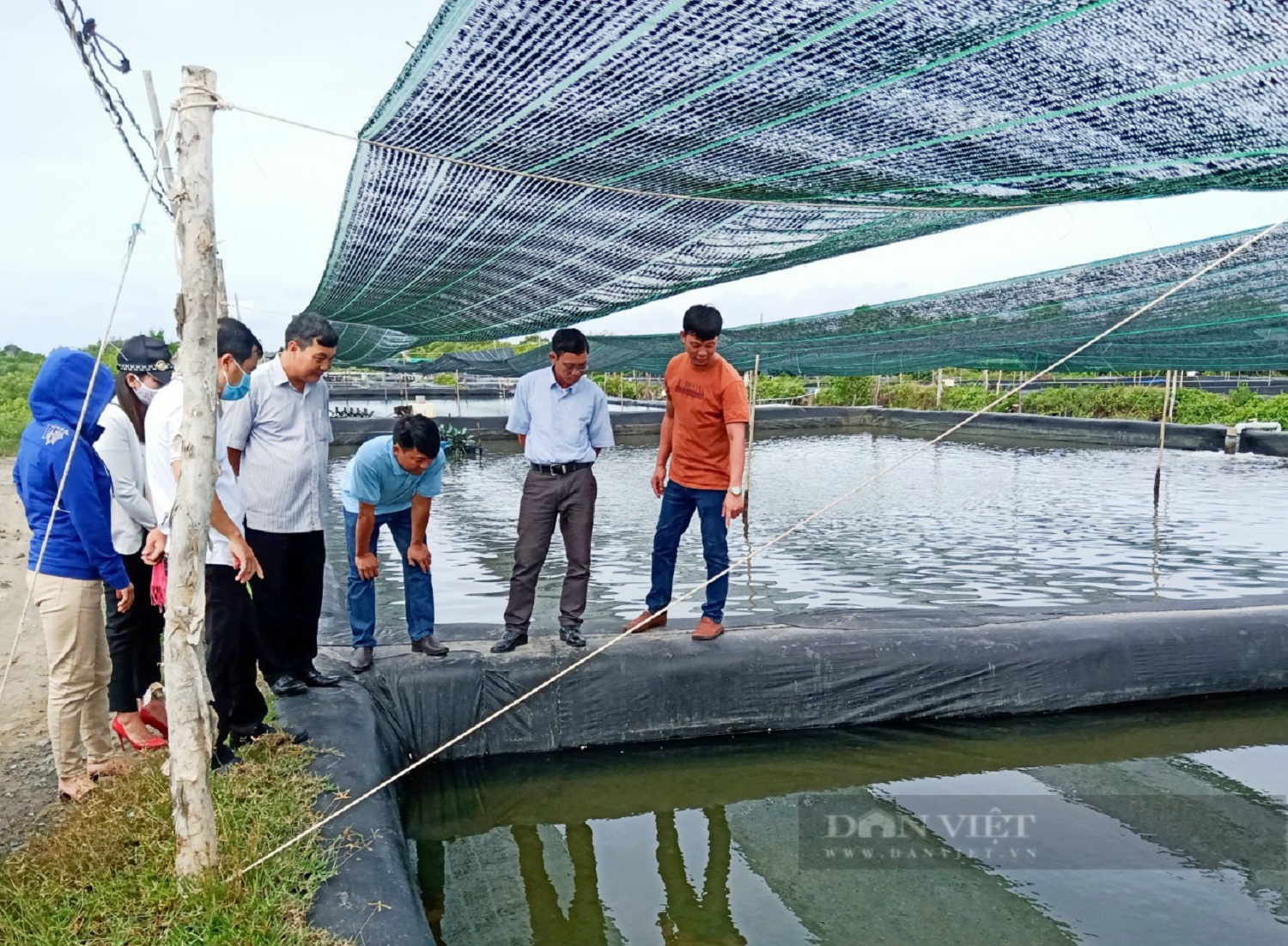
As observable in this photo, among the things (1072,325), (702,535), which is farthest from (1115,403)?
(702,535)

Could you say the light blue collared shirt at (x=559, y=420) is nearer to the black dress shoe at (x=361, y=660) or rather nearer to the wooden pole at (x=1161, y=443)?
the black dress shoe at (x=361, y=660)

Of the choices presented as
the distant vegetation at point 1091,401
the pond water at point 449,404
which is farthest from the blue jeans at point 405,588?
the pond water at point 449,404

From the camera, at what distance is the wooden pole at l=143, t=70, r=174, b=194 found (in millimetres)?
2070

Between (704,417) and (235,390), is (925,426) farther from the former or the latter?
(235,390)

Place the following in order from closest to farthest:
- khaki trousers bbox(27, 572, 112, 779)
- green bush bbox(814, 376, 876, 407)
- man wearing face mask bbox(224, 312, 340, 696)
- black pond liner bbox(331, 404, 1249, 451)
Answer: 1. khaki trousers bbox(27, 572, 112, 779)
2. man wearing face mask bbox(224, 312, 340, 696)
3. black pond liner bbox(331, 404, 1249, 451)
4. green bush bbox(814, 376, 876, 407)

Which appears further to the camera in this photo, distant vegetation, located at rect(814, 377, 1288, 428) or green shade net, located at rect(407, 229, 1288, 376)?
distant vegetation, located at rect(814, 377, 1288, 428)

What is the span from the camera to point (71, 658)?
2.68 meters

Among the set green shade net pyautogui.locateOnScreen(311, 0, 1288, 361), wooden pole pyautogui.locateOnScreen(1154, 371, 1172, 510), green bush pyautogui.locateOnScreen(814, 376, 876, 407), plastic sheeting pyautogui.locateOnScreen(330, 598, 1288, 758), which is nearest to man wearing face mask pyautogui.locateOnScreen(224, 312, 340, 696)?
plastic sheeting pyautogui.locateOnScreen(330, 598, 1288, 758)

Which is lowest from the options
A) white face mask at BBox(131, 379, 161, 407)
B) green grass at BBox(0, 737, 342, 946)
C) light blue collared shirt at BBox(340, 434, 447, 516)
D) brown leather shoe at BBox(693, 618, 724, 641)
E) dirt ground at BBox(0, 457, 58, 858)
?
dirt ground at BBox(0, 457, 58, 858)

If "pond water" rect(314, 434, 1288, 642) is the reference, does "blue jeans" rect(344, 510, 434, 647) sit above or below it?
above

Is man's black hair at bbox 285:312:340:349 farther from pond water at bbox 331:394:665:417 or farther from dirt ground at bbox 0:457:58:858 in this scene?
pond water at bbox 331:394:665:417

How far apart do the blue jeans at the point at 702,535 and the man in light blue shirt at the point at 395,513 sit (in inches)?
35.8

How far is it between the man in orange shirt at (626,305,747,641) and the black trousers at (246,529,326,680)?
1.28 meters

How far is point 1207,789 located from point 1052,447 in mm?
12748
